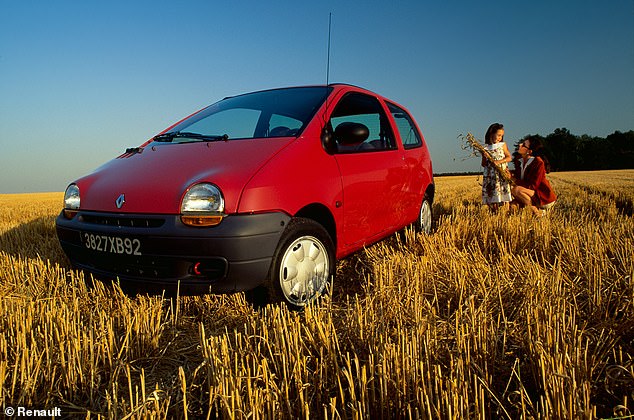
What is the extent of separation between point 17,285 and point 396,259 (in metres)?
3.03

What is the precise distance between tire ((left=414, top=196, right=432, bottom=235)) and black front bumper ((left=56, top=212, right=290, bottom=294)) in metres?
2.69

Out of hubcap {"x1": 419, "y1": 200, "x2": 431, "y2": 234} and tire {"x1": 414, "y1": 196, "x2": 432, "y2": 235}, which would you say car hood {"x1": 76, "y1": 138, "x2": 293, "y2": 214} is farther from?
hubcap {"x1": 419, "y1": 200, "x2": 431, "y2": 234}

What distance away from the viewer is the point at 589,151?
234ft

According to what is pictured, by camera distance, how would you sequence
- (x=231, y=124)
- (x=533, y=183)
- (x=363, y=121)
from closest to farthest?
(x=231, y=124), (x=363, y=121), (x=533, y=183)

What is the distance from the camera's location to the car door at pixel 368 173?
9.89 feet

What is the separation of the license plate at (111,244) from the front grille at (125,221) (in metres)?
0.09

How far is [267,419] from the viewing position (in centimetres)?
129

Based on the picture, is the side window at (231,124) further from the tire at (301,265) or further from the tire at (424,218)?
the tire at (424,218)

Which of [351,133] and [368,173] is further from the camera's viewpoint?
[368,173]

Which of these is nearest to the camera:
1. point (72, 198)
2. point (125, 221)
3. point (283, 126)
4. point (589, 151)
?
point (125, 221)

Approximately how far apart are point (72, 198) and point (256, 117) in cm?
154

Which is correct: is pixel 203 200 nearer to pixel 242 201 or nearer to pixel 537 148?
pixel 242 201

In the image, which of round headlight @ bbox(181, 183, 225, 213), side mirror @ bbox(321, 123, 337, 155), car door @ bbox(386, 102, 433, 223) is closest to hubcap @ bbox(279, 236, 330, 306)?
round headlight @ bbox(181, 183, 225, 213)

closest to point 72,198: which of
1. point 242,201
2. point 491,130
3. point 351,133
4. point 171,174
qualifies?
point 171,174
